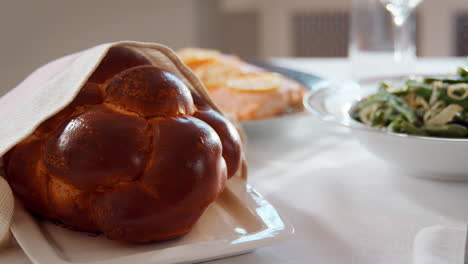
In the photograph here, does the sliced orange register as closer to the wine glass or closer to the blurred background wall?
the wine glass

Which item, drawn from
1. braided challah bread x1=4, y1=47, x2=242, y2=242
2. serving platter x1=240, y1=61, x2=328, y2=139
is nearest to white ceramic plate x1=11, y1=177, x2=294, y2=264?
braided challah bread x1=4, y1=47, x2=242, y2=242

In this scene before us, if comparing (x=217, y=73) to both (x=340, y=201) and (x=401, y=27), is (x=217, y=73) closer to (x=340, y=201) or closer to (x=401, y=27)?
(x=340, y=201)

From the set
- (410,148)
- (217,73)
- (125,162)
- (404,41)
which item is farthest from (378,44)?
(125,162)

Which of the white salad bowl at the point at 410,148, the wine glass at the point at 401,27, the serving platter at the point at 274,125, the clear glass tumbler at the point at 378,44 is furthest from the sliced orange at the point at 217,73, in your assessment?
the clear glass tumbler at the point at 378,44

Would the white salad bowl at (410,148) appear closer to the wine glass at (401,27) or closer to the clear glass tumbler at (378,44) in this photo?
the wine glass at (401,27)

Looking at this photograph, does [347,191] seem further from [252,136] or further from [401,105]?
[252,136]
